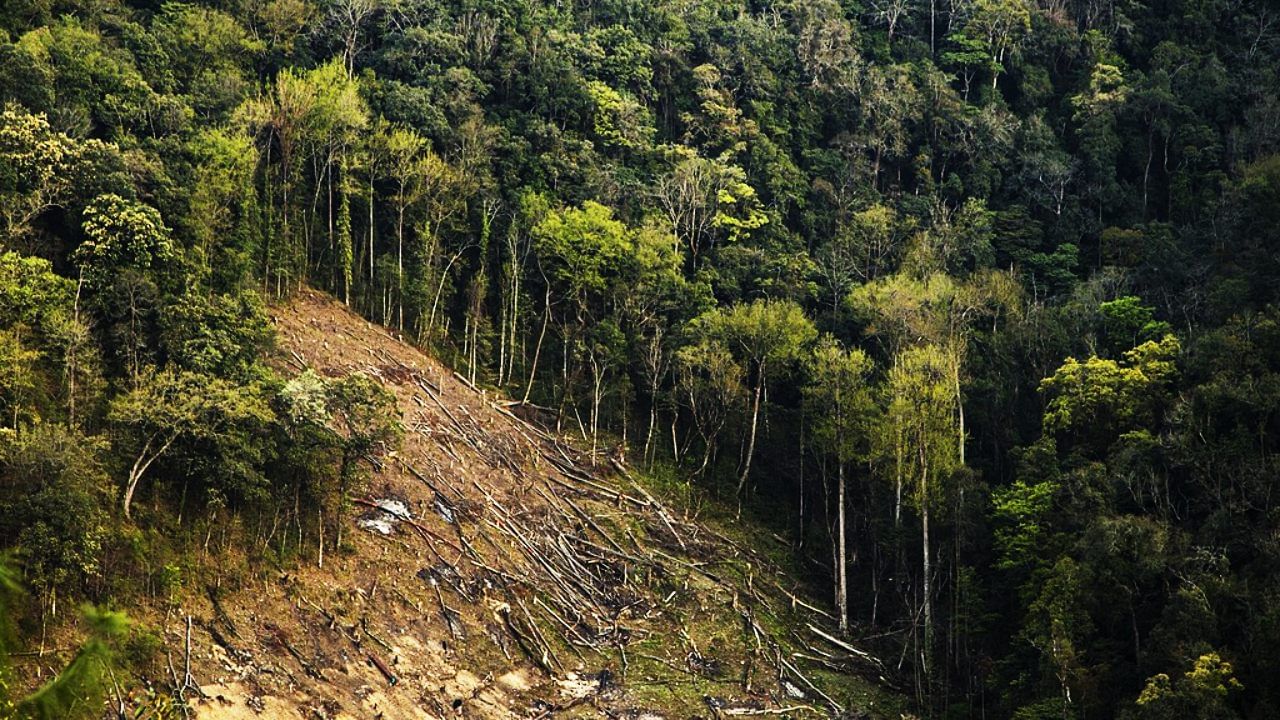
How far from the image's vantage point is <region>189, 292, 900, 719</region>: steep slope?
28844 mm

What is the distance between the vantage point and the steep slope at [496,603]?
28.8m

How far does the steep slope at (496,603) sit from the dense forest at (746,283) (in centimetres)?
189

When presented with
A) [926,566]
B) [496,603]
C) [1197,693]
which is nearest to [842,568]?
[926,566]

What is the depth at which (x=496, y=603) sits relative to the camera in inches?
1346

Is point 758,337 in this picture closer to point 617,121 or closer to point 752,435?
point 752,435

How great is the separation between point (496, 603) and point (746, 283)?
801 inches

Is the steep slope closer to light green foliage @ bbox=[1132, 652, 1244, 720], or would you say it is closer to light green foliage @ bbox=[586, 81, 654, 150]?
light green foliage @ bbox=[1132, 652, 1244, 720]

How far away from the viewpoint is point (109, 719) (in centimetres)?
2345

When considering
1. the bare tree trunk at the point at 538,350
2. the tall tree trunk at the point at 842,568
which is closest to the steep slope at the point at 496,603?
the tall tree trunk at the point at 842,568

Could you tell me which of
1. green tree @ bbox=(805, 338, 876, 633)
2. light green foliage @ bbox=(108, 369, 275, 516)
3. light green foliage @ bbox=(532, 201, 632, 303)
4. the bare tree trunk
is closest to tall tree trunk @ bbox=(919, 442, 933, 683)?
green tree @ bbox=(805, 338, 876, 633)

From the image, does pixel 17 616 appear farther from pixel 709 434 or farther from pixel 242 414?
pixel 709 434

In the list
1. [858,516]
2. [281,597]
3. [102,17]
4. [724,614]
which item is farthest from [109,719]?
[102,17]

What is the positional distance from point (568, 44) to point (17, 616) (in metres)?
38.4

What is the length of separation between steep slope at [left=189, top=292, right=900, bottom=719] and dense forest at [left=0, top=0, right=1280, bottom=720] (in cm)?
189
